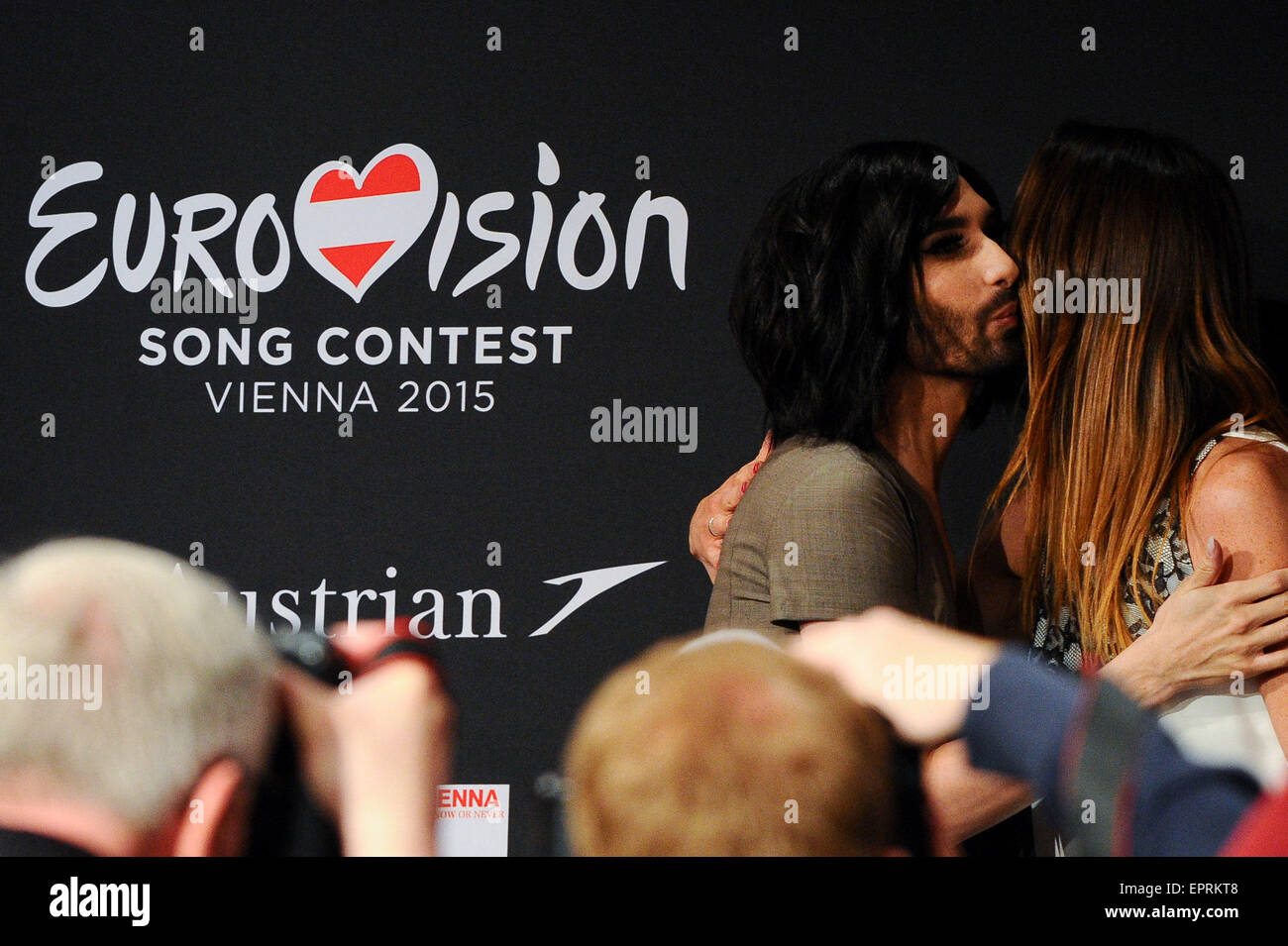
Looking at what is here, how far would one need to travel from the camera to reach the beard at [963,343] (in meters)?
2.69

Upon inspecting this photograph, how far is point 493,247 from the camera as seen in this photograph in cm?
288

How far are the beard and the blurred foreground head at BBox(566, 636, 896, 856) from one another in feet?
2.95

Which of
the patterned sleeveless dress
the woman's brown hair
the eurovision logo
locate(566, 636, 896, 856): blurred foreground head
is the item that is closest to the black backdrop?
the eurovision logo

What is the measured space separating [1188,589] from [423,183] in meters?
1.74

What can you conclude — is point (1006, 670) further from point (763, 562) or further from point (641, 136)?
point (641, 136)

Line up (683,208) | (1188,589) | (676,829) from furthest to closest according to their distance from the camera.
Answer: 1. (683,208)
2. (1188,589)
3. (676,829)

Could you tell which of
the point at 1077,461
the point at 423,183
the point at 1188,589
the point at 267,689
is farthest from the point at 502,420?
the point at 1188,589

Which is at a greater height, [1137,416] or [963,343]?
[963,343]

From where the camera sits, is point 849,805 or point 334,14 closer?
point 849,805

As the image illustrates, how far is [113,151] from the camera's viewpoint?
9.65ft

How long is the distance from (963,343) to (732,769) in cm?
121
